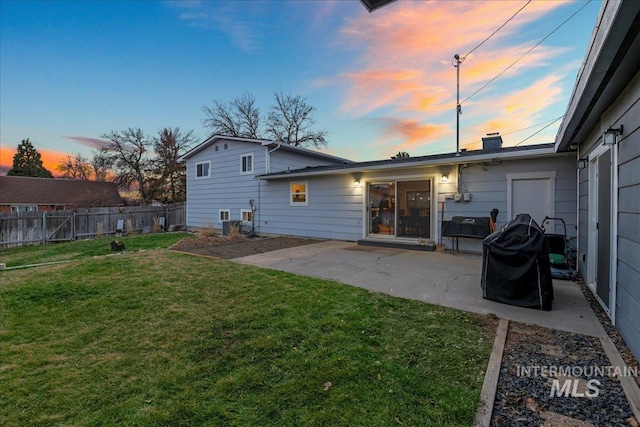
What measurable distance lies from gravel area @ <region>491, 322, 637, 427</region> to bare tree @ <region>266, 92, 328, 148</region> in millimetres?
23114

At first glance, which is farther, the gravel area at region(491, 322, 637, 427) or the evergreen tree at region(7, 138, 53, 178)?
the evergreen tree at region(7, 138, 53, 178)

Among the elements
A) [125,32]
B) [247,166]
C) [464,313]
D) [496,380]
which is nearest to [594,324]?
[464,313]

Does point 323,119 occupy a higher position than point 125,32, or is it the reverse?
point 323,119

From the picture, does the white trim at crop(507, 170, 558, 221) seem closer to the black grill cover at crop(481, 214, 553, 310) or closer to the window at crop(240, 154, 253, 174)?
the black grill cover at crop(481, 214, 553, 310)

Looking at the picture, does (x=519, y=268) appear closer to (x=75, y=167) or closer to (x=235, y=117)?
(x=235, y=117)

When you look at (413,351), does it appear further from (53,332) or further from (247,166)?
(247,166)

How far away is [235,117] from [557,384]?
26373 mm

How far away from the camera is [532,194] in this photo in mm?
6551

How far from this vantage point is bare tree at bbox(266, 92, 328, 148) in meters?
24.0

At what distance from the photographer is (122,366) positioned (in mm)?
2359

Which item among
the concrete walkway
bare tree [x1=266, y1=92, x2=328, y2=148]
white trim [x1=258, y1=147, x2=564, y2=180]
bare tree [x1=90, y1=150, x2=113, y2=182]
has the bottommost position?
the concrete walkway

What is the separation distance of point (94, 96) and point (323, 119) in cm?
1531

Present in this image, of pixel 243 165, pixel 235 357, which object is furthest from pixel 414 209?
pixel 243 165

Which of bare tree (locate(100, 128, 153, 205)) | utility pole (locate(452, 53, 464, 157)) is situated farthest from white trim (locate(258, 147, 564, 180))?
bare tree (locate(100, 128, 153, 205))
